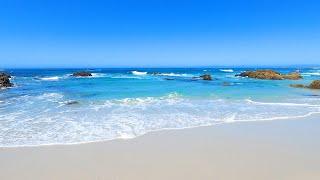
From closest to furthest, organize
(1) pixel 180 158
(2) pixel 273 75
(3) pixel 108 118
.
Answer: (1) pixel 180 158 < (3) pixel 108 118 < (2) pixel 273 75

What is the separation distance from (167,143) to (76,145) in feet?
8.29

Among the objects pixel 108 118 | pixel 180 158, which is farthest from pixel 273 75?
pixel 180 158

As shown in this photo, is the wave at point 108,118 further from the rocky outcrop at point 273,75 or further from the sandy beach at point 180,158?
the rocky outcrop at point 273,75

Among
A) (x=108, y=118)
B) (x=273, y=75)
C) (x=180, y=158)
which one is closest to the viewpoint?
(x=180, y=158)

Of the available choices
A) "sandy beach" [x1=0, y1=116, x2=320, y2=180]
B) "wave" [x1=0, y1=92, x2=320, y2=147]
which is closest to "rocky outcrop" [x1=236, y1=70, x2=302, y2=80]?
"wave" [x1=0, y1=92, x2=320, y2=147]

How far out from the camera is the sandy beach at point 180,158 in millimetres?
6855

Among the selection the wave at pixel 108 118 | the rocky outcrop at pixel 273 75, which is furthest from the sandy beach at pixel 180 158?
the rocky outcrop at pixel 273 75

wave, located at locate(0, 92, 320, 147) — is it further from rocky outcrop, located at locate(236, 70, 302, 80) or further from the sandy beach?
rocky outcrop, located at locate(236, 70, 302, 80)

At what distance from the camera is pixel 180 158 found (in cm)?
786

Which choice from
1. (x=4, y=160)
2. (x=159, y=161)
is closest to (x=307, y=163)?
(x=159, y=161)

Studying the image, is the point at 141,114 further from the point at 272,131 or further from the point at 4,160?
the point at 4,160

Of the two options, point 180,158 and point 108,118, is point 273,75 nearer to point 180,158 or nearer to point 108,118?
point 108,118

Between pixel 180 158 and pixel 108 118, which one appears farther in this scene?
pixel 108 118

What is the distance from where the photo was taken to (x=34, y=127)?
449 inches
